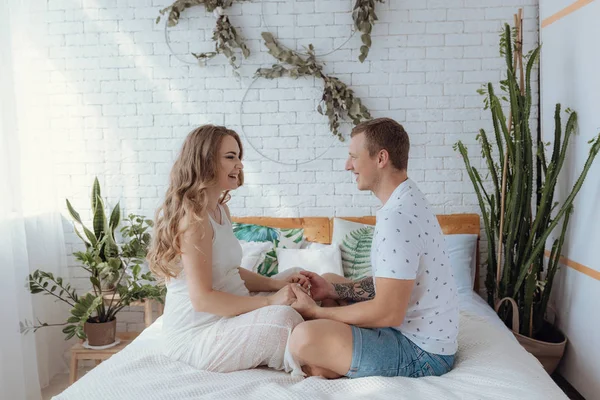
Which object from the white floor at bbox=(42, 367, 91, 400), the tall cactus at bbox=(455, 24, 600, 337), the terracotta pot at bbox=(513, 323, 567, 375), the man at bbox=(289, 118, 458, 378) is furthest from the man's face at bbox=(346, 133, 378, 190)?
the white floor at bbox=(42, 367, 91, 400)

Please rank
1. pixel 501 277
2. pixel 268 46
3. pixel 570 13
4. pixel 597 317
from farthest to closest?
1. pixel 268 46
2. pixel 501 277
3. pixel 570 13
4. pixel 597 317

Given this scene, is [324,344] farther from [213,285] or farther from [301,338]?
[213,285]

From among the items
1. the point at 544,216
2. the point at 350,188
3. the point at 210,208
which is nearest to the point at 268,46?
the point at 350,188

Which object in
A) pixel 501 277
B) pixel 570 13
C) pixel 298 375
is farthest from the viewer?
pixel 501 277

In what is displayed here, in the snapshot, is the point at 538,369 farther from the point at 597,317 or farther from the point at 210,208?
the point at 210,208

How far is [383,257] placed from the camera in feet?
6.69

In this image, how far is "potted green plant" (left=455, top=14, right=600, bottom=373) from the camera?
3.28 m

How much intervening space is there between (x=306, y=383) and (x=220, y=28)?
2539 mm

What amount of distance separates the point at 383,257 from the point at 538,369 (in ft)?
2.63

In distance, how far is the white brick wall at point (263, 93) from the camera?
3803mm

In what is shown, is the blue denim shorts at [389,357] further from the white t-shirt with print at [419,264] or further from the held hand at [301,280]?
the held hand at [301,280]

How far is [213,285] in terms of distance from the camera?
93.8 inches

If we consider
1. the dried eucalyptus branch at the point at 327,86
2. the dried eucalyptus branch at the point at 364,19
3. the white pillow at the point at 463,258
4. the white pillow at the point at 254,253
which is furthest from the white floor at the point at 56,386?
Answer: the dried eucalyptus branch at the point at 364,19

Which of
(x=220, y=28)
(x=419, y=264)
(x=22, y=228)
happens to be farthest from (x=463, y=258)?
(x=22, y=228)
